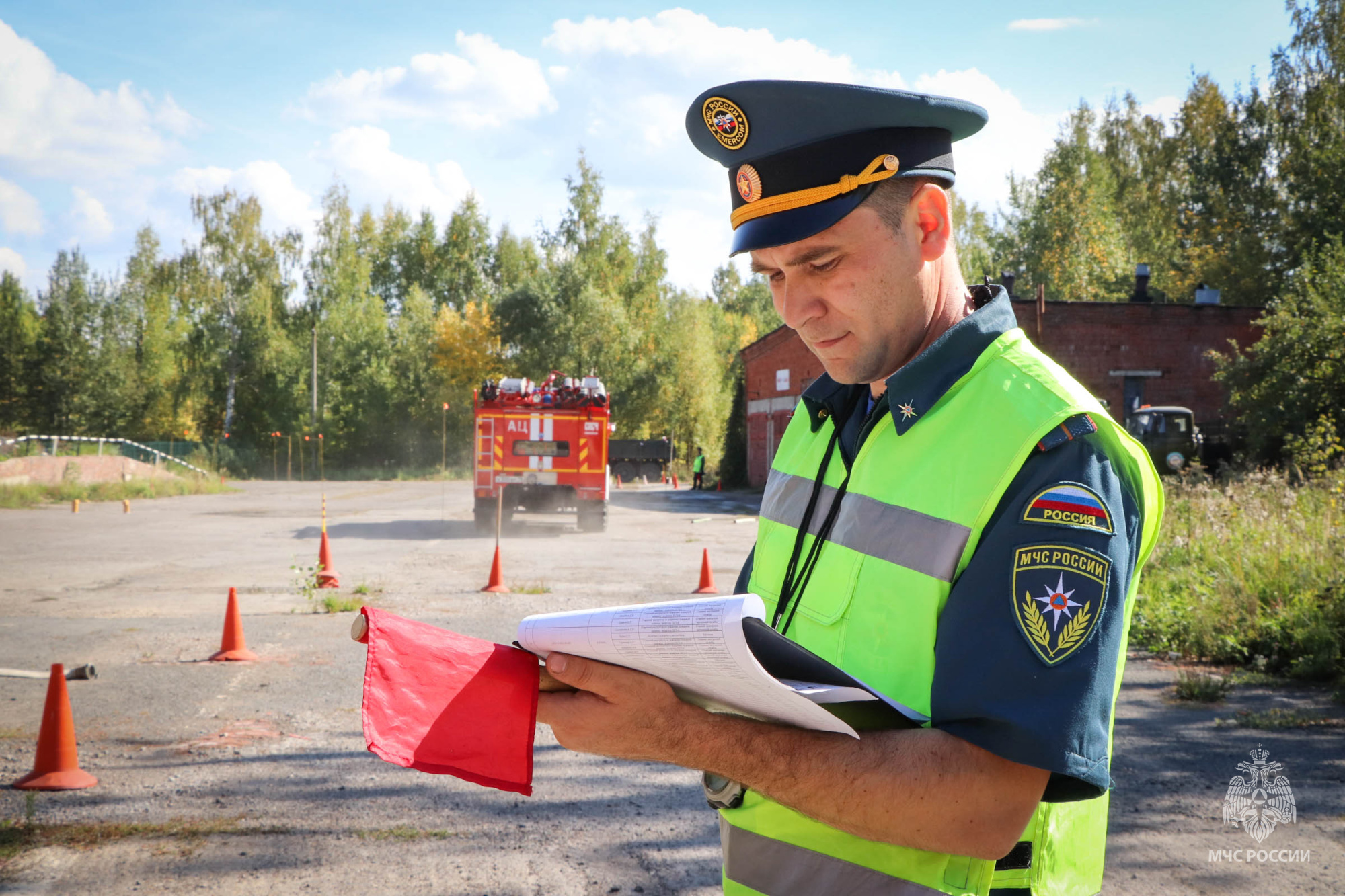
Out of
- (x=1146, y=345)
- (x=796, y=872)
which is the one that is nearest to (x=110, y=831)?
(x=796, y=872)

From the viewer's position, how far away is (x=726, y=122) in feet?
5.58

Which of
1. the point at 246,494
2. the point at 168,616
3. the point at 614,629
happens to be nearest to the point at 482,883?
the point at 614,629

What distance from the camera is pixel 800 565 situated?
5.20ft

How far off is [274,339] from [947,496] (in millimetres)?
53674

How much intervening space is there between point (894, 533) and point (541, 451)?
1653cm

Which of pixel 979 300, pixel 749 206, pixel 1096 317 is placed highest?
pixel 1096 317

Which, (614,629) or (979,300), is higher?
(979,300)

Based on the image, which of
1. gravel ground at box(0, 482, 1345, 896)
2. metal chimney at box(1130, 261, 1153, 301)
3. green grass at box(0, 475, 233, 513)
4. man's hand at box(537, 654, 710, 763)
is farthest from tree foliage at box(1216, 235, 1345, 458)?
green grass at box(0, 475, 233, 513)

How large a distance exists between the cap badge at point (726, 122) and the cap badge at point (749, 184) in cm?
5

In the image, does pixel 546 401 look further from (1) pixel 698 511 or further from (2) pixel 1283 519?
(2) pixel 1283 519

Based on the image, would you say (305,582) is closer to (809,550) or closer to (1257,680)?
(1257,680)

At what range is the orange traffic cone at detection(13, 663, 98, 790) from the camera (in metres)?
4.58

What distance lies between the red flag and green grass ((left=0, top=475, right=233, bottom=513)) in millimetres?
23851

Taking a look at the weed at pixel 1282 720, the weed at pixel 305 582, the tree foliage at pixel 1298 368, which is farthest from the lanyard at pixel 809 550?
the tree foliage at pixel 1298 368
